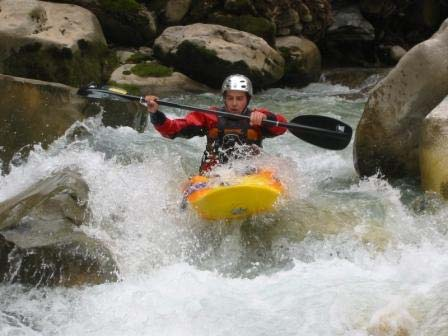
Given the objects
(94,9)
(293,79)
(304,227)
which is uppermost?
(304,227)

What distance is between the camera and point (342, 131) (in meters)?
5.67

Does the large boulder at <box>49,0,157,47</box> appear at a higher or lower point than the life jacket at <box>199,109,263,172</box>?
lower

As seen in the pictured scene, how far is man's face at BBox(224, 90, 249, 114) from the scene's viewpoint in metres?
5.52

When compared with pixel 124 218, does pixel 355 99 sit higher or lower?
lower

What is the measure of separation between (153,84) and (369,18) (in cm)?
916

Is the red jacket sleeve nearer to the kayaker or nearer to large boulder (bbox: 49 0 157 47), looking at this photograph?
the kayaker

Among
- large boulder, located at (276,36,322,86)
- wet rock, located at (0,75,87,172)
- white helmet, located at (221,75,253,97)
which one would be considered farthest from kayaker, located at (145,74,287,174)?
large boulder, located at (276,36,322,86)

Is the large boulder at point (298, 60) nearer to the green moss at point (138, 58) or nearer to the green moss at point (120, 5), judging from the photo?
the green moss at point (138, 58)

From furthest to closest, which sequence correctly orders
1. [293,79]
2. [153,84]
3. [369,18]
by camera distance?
[369,18] → [293,79] → [153,84]

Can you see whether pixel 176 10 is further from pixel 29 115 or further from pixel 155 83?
pixel 29 115

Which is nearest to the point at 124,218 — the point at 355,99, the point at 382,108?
the point at 382,108

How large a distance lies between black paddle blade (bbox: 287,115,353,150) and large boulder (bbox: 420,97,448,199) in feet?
2.46

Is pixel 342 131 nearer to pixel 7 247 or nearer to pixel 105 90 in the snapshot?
pixel 105 90

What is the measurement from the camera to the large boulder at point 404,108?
19.1 feet
